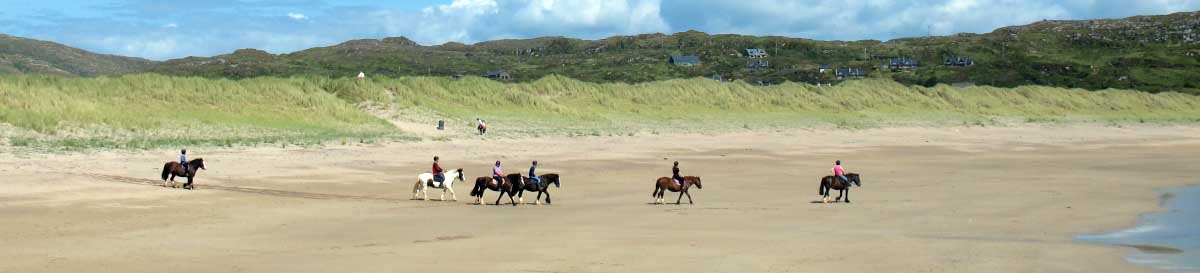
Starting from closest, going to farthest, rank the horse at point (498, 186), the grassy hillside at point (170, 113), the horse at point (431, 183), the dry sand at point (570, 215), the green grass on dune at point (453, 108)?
1. the dry sand at point (570, 215)
2. the horse at point (498, 186)
3. the horse at point (431, 183)
4. the grassy hillside at point (170, 113)
5. the green grass on dune at point (453, 108)

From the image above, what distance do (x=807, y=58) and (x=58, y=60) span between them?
3697 inches

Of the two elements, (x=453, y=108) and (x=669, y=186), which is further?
(x=453, y=108)

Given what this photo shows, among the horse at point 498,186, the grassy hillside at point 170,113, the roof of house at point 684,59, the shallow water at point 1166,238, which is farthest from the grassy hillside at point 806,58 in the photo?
the horse at point 498,186

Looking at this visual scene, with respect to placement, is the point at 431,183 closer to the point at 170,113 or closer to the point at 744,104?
the point at 170,113

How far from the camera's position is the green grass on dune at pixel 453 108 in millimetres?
34281

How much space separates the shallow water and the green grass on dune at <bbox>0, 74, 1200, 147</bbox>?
22.3 meters

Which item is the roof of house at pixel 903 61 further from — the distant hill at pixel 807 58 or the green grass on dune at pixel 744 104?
the green grass on dune at pixel 744 104

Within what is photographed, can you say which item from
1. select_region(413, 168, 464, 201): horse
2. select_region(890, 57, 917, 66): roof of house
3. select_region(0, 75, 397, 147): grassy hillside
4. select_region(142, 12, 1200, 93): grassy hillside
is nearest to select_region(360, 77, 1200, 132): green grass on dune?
select_region(0, 75, 397, 147): grassy hillside

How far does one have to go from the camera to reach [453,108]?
4797cm

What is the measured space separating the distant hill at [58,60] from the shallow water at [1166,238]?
11847 cm

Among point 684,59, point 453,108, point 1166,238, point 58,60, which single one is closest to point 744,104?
point 453,108

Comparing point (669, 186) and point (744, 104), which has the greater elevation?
point (744, 104)

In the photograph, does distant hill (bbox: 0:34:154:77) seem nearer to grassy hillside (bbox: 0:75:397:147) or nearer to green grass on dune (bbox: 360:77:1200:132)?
green grass on dune (bbox: 360:77:1200:132)

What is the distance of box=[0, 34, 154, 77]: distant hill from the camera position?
125 metres
